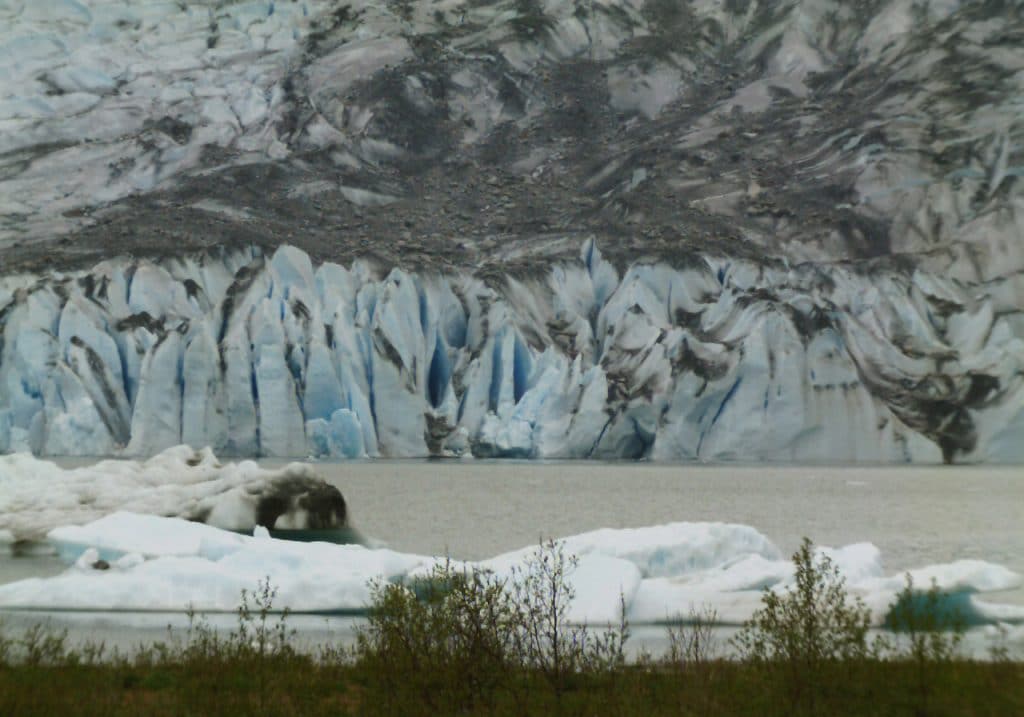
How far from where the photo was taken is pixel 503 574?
425 inches

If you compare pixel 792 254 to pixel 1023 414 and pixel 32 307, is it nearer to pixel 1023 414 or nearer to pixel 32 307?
pixel 1023 414

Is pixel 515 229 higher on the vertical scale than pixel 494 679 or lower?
higher

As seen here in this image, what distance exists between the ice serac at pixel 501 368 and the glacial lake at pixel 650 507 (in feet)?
3.80

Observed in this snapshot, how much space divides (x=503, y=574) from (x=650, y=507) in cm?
1225

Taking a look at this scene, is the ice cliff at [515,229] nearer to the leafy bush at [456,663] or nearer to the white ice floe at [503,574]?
the white ice floe at [503,574]

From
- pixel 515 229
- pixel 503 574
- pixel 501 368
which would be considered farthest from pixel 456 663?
pixel 515 229

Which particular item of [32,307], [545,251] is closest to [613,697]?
[32,307]

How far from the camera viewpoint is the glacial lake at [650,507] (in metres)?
14.8

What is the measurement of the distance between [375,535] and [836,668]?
1205cm

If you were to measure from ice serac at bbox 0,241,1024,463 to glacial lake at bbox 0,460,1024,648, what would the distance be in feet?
3.80

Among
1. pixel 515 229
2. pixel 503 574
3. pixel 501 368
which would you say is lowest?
pixel 503 574

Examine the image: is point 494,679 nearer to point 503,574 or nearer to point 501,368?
point 503,574

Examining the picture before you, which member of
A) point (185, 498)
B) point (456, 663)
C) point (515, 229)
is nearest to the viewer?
point (456, 663)

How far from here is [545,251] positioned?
148 ft
